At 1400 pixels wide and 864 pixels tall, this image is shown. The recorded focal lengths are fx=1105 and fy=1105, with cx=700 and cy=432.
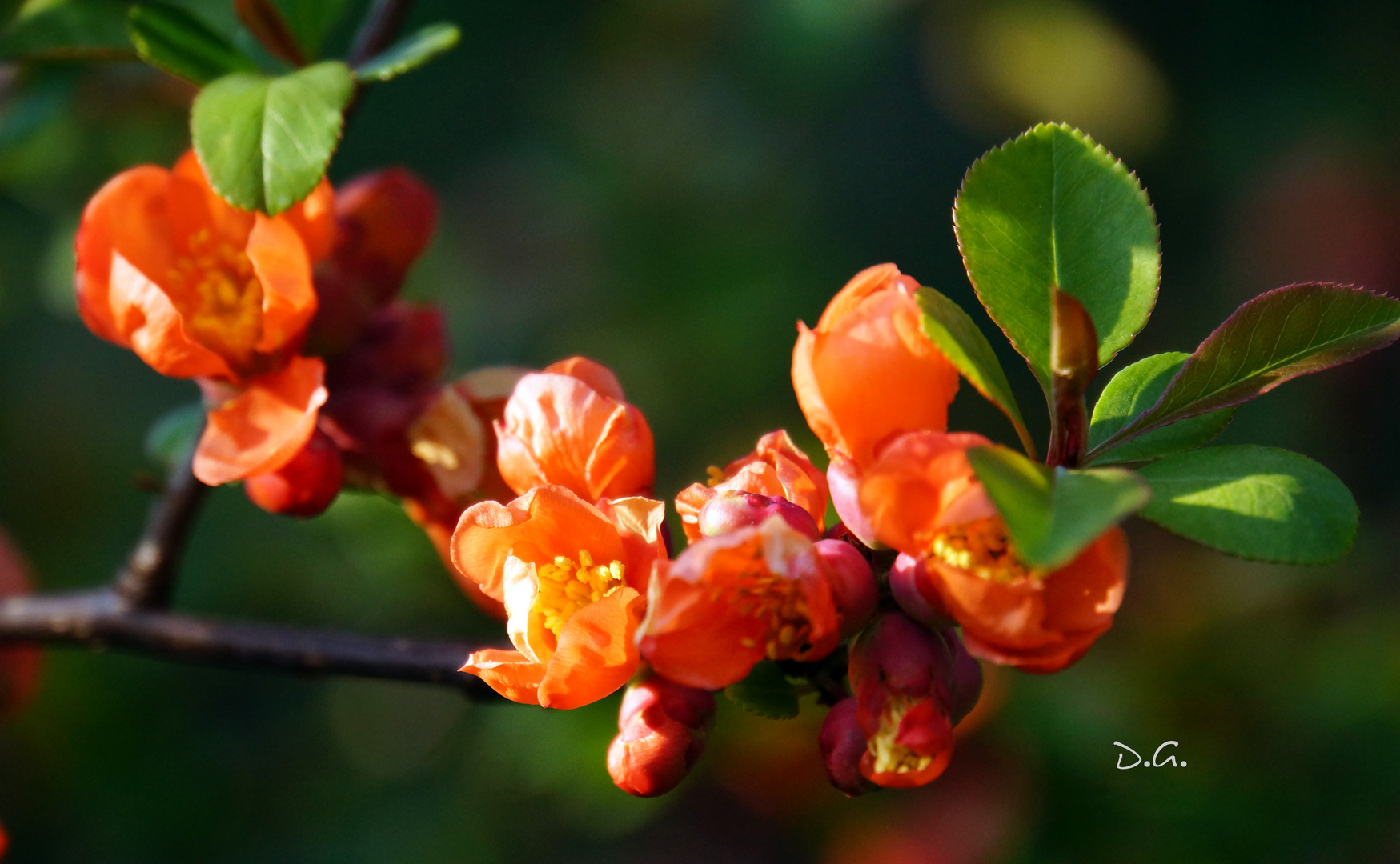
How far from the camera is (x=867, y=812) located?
81.3 inches

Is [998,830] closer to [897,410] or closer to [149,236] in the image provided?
[897,410]

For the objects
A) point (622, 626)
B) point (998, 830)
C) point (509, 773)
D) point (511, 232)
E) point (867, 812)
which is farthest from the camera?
point (511, 232)

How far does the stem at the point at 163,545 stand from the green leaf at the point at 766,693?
24.0 inches

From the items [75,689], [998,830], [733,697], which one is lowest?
[75,689]

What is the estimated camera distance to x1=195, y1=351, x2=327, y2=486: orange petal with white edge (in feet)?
2.94

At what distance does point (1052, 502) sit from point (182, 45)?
84 centimetres

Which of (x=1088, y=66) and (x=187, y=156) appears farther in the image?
(x=1088, y=66)

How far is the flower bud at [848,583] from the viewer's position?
67cm

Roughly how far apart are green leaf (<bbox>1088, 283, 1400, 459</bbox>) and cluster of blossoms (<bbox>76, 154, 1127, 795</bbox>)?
14 cm

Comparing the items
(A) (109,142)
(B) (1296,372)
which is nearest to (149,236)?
(B) (1296,372)

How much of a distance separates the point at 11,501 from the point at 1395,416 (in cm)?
364

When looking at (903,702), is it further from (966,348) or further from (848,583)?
(966,348)
